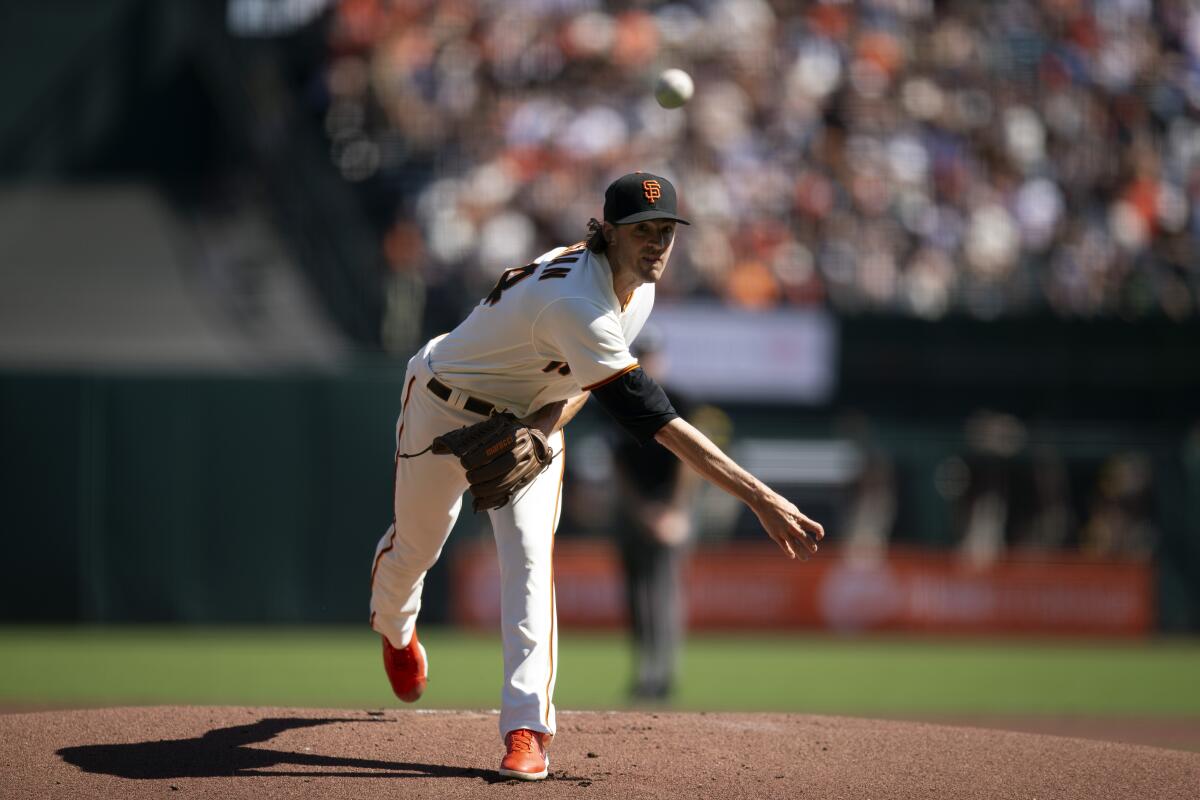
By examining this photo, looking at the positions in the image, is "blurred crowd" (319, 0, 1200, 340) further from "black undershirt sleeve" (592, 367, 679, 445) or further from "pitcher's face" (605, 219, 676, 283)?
"black undershirt sleeve" (592, 367, 679, 445)

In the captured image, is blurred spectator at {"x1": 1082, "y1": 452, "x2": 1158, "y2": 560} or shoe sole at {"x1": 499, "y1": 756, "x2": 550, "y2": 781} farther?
blurred spectator at {"x1": 1082, "y1": 452, "x2": 1158, "y2": 560}

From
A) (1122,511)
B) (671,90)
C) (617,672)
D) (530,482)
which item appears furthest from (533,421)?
(1122,511)

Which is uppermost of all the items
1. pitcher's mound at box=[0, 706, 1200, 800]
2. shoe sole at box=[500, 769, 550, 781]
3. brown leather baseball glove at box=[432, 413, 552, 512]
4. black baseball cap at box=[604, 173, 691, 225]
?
black baseball cap at box=[604, 173, 691, 225]

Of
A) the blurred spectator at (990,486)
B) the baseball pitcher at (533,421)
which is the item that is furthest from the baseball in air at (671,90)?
the blurred spectator at (990,486)

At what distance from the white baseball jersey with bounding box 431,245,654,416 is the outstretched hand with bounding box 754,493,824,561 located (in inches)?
25.2

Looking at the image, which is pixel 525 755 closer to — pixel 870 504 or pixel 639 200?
pixel 639 200

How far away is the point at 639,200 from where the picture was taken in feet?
16.4

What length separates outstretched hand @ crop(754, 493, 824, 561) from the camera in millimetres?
4898

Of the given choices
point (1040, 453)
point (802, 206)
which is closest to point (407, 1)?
point (802, 206)

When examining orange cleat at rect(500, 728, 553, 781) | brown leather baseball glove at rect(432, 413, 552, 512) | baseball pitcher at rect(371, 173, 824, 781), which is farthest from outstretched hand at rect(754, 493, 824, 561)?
orange cleat at rect(500, 728, 553, 781)

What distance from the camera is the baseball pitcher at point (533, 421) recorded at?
5000 mm

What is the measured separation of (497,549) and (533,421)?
49 cm

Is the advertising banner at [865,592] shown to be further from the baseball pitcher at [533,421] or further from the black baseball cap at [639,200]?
the black baseball cap at [639,200]

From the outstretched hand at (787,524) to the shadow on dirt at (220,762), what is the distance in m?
1.30
